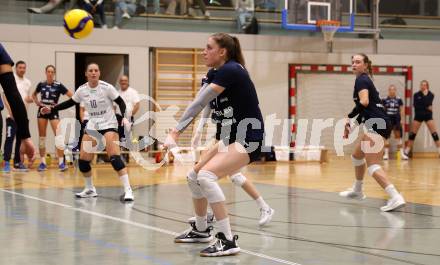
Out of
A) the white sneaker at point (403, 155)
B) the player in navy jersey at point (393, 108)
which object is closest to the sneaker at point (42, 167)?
the player in navy jersey at point (393, 108)

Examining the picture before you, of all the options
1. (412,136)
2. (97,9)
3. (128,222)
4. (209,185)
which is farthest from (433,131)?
(209,185)

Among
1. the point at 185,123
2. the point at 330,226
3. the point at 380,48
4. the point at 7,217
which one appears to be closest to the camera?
the point at 185,123

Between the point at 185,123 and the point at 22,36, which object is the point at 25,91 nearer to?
the point at 22,36

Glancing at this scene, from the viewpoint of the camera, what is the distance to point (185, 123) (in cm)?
625

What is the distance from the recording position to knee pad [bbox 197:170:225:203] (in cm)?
617

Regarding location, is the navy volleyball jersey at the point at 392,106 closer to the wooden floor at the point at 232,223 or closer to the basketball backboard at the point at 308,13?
the basketball backboard at the point at 308,13

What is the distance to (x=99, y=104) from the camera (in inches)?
415

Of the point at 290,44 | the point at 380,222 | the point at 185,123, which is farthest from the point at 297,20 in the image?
the point at 185,123

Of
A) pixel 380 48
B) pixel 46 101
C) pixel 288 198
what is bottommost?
pixel 288 198

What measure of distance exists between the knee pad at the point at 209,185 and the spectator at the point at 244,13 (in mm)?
14175

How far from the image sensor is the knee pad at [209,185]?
6.17 meters

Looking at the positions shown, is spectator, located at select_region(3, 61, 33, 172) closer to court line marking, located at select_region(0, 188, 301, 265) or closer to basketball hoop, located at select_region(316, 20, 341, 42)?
court line marking, located at select_region(0, 188, 301, 265)

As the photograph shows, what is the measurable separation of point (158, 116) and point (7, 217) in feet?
34.7

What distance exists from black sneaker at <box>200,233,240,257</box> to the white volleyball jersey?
4.60 metres
